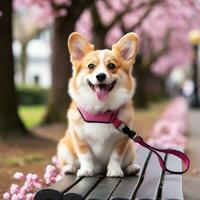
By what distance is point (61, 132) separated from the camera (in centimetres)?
1625

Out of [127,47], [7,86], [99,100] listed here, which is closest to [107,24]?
[7,86]

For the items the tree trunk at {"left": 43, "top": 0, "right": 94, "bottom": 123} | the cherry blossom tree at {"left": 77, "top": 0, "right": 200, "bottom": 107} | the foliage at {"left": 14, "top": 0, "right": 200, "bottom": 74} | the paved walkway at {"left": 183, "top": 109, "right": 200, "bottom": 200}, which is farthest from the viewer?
the cherry blossom tree at {"left": 77, "top": 0, "right": 200, "bottom": 107}

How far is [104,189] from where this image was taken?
511 centimetres

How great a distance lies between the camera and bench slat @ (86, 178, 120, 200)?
476cm

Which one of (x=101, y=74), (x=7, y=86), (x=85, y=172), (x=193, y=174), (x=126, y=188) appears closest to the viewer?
(x=126, y=188)

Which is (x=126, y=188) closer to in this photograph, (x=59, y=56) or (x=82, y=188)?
(x=82, y=188)

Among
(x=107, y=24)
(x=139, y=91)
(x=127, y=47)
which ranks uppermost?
(x=107, y=24)

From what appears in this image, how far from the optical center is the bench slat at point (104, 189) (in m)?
4.76

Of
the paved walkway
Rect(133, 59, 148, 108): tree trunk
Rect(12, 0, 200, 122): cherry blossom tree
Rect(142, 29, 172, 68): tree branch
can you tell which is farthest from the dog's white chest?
Rect(142, 29, 172, 68): tree branch

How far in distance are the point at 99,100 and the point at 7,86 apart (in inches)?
287

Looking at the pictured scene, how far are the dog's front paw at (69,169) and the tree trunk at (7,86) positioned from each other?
6.58 m

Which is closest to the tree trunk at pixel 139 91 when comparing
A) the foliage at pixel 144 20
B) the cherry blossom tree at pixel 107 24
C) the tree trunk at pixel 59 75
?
the cherry blossom tree at pixel 107 24

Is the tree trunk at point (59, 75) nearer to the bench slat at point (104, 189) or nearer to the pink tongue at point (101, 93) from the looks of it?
the pink tongue at point (101, 93)

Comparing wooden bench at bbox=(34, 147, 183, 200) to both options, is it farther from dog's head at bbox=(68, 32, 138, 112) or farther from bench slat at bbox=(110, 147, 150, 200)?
dog's head at bbox=(68, 32, 138, 112)
